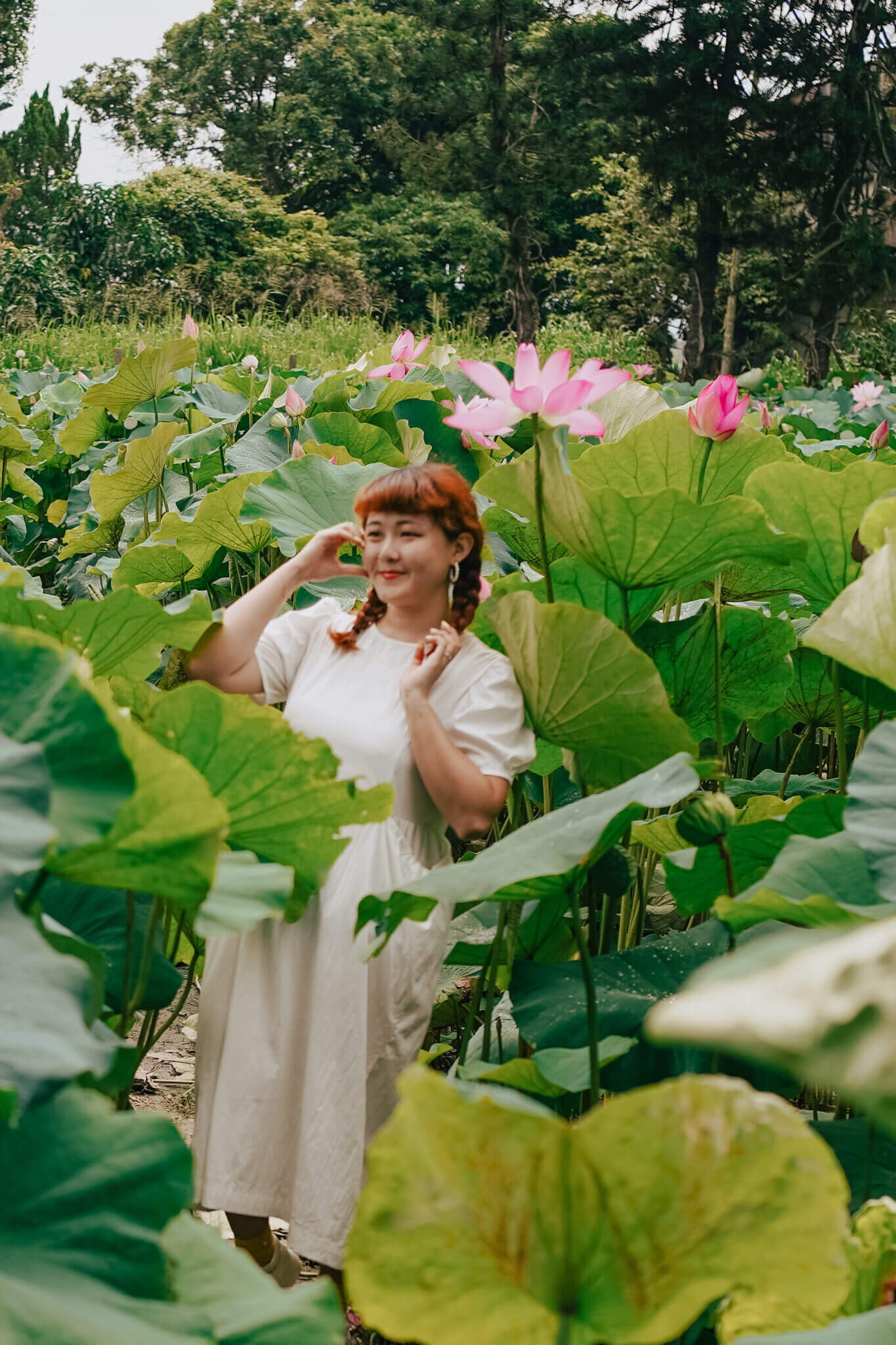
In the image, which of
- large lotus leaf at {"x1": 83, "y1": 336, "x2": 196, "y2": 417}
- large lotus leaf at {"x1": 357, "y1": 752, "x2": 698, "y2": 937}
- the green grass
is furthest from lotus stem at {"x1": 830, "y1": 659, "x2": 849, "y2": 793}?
the green grass

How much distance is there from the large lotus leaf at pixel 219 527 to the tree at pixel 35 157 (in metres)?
21.7

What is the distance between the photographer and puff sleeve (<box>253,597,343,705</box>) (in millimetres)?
1305

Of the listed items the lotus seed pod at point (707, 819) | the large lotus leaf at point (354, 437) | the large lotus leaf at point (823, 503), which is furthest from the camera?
the large lotus leaf at point (354, 437)

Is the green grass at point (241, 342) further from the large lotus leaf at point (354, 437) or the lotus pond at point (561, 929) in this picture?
the lotus pond at point (561, 929)

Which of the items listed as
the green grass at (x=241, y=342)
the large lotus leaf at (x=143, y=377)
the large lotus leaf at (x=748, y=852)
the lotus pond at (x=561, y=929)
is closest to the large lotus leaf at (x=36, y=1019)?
the lotus pond at (x=561, y=929)

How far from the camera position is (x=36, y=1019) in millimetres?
455

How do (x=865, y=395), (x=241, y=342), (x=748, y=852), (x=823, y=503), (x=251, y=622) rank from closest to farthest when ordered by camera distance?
(x=748, y=852) < (x=823, y=503) < (x=251, y=622) < (x=865, y=395) < (x=241, y=342)

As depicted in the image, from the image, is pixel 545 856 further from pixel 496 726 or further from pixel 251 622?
pixel 251 622

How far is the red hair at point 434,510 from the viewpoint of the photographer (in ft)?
4.00

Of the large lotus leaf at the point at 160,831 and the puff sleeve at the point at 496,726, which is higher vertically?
the large lotus leaf at the point at 160,831

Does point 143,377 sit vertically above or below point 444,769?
above

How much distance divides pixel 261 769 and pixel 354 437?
1.29m

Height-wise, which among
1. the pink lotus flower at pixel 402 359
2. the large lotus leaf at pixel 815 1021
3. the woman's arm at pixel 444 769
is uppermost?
the pink lotus flower at pixel 402 359

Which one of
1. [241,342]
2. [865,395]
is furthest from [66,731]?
[241,342]
